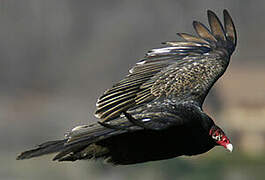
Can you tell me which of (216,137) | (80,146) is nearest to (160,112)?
(216,137)

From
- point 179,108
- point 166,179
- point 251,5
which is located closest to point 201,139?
point 179,108

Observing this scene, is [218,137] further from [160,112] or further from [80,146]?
[80,146]

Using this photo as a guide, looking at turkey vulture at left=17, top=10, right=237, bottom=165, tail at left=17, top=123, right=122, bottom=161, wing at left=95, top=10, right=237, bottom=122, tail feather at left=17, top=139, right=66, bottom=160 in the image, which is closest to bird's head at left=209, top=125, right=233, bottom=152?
turkey vulture at left=17, top=10, right=237, bottom=165

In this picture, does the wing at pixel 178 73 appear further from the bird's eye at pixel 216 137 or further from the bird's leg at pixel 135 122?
the bird's leg at pixel 135 122

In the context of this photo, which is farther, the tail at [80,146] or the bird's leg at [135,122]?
the tail at [80,146]

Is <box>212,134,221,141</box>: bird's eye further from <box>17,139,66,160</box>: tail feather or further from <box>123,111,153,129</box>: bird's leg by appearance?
<box>17,139,66,160</box>: tail feather

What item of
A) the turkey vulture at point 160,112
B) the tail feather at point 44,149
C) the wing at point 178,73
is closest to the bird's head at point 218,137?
the turkey vulture at point 160,112

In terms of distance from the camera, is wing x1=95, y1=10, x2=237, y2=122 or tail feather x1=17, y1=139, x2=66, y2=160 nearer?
tail feather x1=17, y1=139, x2=66, y2=160
